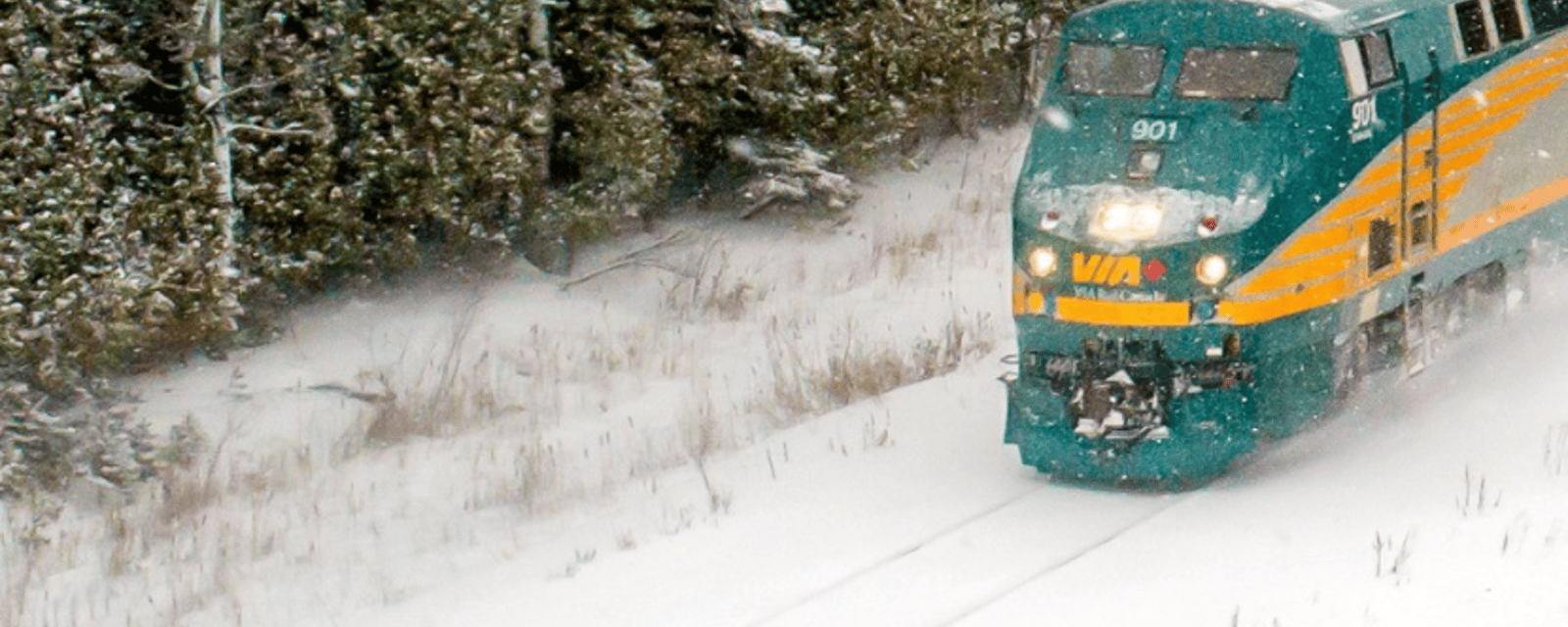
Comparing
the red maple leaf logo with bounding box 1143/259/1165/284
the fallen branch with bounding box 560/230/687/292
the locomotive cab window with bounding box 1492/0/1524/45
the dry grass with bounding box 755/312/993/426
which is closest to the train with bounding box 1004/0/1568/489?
the red maple leaf logo with bounding box 1143/259/1165/284

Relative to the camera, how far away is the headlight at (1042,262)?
35.7ft

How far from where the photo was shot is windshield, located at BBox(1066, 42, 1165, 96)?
11375 millimetres

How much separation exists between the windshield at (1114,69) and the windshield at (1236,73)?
0.18 m

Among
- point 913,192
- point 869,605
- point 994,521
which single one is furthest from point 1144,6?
point 913,192

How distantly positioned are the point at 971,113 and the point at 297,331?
863cm

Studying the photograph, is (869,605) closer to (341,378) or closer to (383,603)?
(383,603)

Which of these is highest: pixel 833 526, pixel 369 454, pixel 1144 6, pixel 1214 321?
pixel 1144 6

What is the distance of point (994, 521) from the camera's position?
10.7 metres

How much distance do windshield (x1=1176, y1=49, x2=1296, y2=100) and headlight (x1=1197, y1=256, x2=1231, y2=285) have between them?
102 centimetres

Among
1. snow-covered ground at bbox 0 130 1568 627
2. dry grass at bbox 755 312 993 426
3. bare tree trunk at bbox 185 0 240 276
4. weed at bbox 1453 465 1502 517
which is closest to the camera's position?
snow-covered ground at bbox 0 130 1568 627

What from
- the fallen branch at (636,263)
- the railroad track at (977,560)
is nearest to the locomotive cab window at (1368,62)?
the railroad track at (977,560)

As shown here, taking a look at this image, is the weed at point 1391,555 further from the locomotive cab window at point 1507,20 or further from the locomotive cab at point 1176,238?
the locomotive cab window at point 1507,20

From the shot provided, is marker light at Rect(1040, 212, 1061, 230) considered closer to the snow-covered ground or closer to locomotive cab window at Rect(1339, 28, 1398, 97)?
the snow-covered ground

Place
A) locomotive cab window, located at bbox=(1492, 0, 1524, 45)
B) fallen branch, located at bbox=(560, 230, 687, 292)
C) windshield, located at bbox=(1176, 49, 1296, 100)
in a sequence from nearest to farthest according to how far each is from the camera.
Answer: windshield, located at bbox=(1176, 49, 1296, 100)
locomotive cab window, located at bbox=(1492, 0, 1524, 45)
fallen branch, located at bbox=(560, 230, 687, 292)
